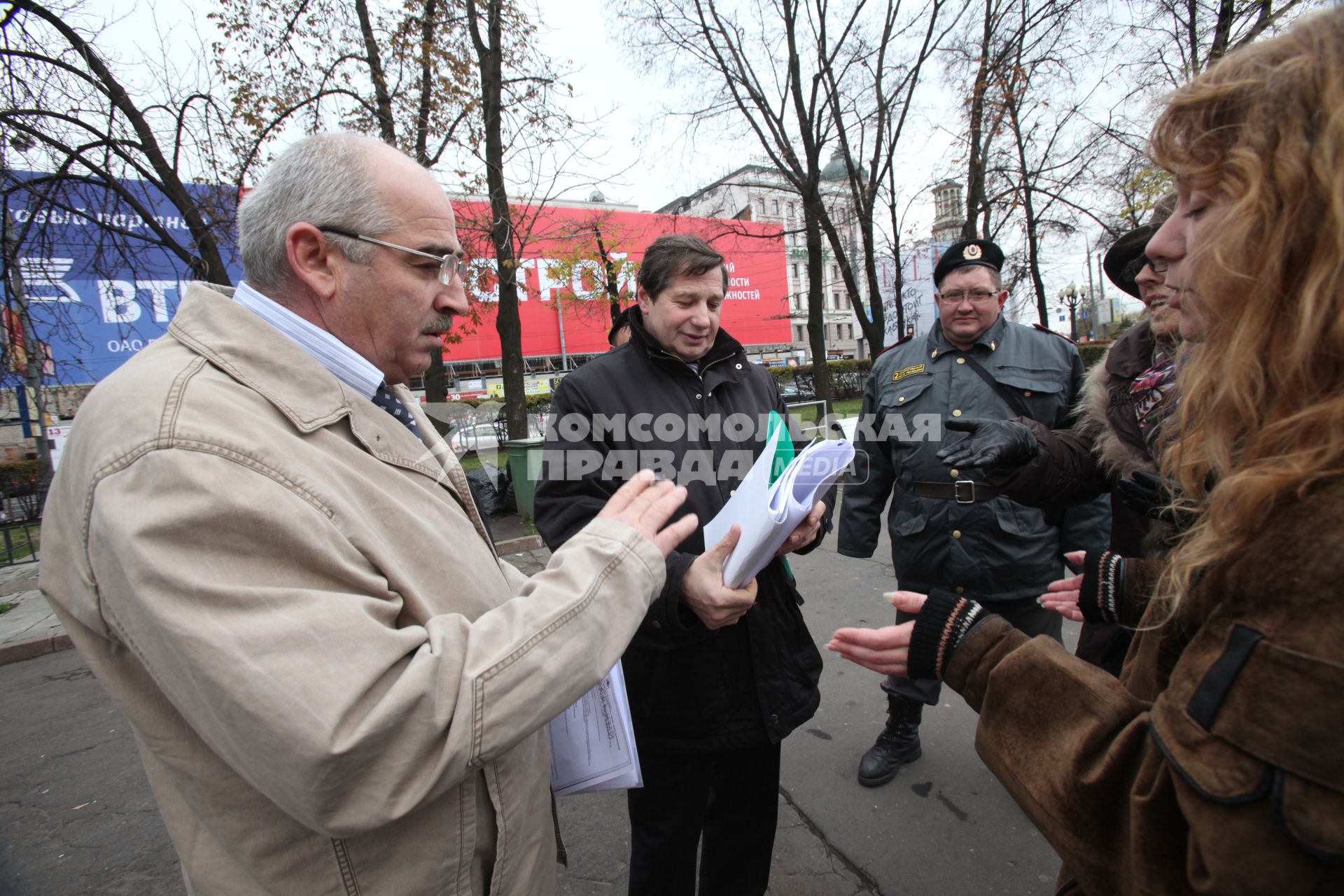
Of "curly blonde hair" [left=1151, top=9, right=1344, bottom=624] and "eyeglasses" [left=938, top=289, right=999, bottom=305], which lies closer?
"curly blonde hair" [left=1151, top=9, right=1344, bottom=624]

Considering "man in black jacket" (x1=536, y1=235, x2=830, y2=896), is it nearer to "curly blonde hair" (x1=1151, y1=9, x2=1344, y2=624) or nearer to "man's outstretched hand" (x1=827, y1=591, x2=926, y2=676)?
"man's outstretched hand" (x1=827, y1=591, x2=926, y2=676)

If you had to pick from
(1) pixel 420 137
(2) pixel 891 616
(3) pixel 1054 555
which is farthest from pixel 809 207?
(3) pixel 1054 555

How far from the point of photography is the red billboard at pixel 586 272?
10797mm

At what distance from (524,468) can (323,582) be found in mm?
7319

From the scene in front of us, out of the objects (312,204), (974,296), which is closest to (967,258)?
(974,296)

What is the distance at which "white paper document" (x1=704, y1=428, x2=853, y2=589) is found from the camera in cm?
135

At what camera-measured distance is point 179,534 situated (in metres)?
0.80

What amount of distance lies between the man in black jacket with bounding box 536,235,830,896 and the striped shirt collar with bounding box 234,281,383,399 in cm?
Result: 71

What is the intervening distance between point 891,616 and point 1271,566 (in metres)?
4.00

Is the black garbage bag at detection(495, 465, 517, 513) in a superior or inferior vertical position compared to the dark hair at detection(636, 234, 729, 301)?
inferior

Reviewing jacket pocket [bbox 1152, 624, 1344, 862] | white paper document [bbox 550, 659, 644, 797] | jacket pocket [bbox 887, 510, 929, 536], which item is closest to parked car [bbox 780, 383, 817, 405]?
jacket pocket [bbox 887, 510, 929, 536]

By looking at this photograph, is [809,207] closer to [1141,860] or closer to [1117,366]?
[1117,366]

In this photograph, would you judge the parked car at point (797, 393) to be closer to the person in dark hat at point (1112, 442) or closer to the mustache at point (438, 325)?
the person in dark hat at point (1112, 442)

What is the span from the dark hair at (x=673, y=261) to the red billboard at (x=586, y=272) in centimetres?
98
